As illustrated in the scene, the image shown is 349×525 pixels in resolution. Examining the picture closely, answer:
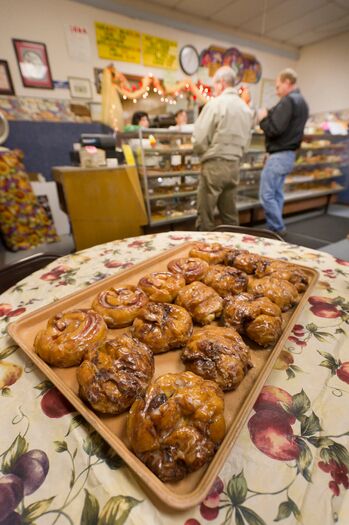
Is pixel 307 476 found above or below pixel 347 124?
below

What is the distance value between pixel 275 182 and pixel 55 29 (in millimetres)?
4052

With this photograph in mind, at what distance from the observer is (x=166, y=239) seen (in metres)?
1.76

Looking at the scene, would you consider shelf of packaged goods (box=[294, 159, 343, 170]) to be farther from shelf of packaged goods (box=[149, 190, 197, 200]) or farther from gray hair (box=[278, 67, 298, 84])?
shelf of packaged goods (box=[149, 190, 197, 200])

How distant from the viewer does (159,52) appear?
494 centimetres

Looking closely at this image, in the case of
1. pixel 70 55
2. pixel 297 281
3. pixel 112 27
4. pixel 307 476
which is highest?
pixel 112 27


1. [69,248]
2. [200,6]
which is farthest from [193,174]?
[200,6]

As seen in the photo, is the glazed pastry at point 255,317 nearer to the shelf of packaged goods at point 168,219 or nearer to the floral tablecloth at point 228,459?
the floral tablecloth at point 228,459

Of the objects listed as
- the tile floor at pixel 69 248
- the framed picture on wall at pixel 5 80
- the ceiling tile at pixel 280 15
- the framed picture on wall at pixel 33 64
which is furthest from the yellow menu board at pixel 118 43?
the tile floor at pixel 69 248

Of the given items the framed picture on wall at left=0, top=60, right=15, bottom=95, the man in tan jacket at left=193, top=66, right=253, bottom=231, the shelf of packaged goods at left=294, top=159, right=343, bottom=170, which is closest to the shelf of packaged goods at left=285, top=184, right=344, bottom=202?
the shelf of packaged goods at left=294, top=159, right=343, bottom=170

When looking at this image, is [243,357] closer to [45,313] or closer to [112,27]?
[45,313]

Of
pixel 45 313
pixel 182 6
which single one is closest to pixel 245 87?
pixel 182 6

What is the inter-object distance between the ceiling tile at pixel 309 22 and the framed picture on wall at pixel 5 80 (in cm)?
570

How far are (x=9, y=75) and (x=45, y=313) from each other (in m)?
4.55

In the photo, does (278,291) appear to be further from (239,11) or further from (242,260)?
(239,11)
